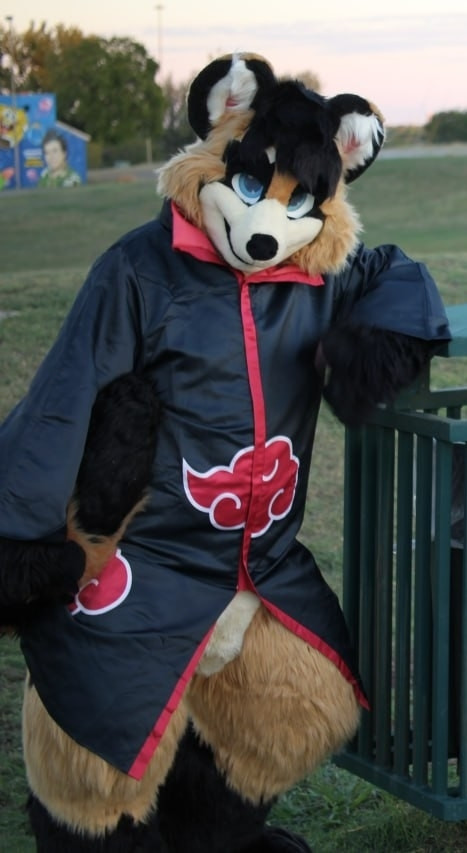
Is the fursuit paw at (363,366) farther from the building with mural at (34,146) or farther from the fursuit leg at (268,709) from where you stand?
the building with mural at (34,146)

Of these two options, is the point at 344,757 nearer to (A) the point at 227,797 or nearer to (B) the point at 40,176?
(A) the point at 227,797

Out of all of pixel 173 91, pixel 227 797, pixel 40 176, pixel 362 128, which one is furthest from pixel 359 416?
pixel 173 91

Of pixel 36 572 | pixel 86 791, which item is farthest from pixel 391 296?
pixel 86 791

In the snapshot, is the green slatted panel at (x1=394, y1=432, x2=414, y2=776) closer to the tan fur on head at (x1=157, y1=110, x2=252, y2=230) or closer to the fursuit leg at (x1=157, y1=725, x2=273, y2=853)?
the fursuit leg at (x1=157, y1=725, x2=273, y2=853)

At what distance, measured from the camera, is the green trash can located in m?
2.70

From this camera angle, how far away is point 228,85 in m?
2.54

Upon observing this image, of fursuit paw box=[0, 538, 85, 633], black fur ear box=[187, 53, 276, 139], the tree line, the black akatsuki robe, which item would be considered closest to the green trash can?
the black akatsuki robe

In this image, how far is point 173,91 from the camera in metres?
29.6

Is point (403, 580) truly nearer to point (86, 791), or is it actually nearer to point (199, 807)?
point (199, 807)

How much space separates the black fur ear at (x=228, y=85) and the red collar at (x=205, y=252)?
21cm

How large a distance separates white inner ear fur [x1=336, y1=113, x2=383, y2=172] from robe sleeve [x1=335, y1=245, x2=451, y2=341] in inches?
7.5

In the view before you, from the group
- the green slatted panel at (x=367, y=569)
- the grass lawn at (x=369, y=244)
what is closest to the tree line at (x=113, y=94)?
the grass lawn at (x=369, y=244)

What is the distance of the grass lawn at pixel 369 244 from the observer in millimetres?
3268

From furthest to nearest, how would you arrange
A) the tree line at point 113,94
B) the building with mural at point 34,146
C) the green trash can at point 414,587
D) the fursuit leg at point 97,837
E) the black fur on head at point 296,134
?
the tree line at point 113,94
the building with mural at point 34,146
the green trash can at point 414,587
the fursuit leg at point 97,837
the black fur on head at point 296,134
